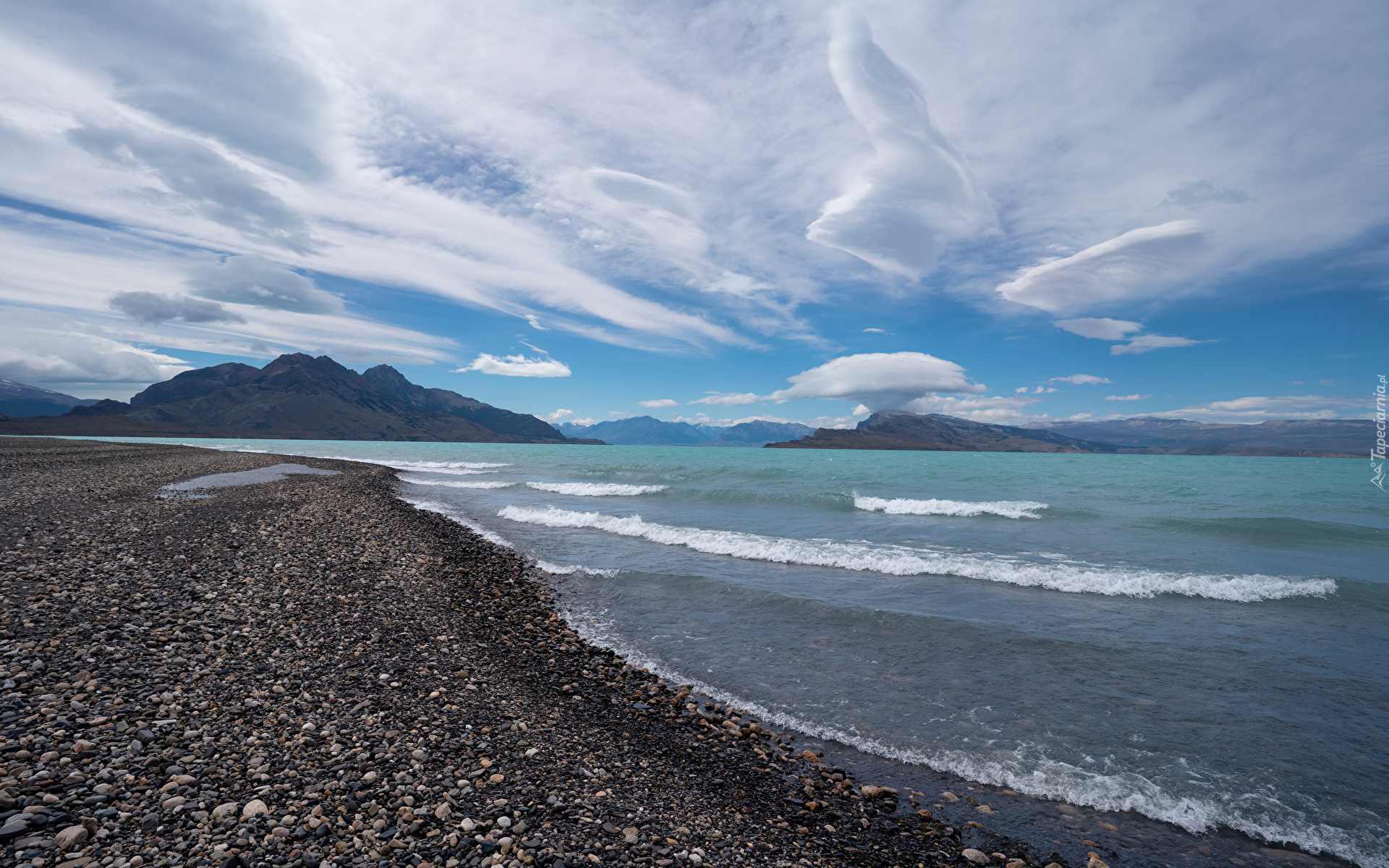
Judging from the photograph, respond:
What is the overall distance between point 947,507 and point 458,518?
27827mm

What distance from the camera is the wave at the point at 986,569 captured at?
15.4 m

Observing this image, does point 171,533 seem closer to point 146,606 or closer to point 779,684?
point 146,606

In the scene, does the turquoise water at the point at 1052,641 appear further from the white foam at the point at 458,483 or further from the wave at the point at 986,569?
the white foam at the point at 458,483

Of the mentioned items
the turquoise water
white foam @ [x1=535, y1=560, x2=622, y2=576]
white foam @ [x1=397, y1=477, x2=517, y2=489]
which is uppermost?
the turquoise water

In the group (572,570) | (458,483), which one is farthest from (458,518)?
(458,483)

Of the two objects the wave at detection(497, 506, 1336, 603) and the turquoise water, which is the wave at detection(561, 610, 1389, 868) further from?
the wave at detection(497, 506, 1336, 603)

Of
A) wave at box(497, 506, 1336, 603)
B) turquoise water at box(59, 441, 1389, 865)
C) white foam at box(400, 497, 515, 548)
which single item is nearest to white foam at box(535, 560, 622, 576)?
turquoise water at box(59, 441, 1389, 865)

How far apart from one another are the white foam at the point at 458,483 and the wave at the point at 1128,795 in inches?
1549

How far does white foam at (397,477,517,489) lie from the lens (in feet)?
141

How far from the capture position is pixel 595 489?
4134 cm

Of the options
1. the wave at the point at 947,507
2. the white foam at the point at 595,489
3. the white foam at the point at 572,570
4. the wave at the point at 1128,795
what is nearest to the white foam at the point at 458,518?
the white foam at the point at 572,570

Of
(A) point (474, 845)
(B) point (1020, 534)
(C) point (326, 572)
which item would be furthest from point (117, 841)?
(B) point (1020, 534)

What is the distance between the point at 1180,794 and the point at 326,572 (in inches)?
617

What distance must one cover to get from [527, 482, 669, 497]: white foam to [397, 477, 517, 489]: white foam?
2.34 meters
